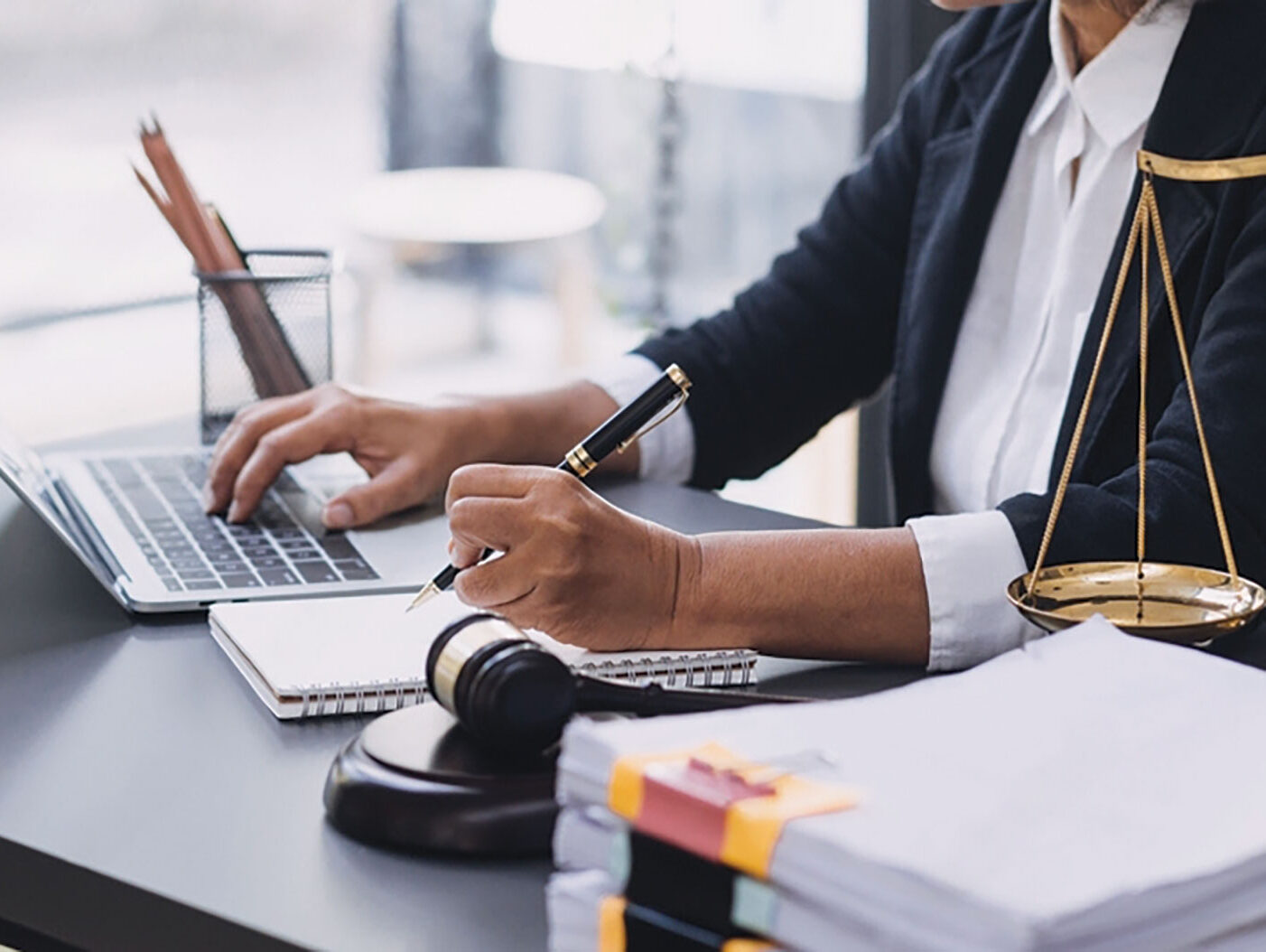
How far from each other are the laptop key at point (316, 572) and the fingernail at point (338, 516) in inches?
3.5

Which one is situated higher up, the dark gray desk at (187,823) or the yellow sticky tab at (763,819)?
the yellow sticky tab at (763,819)

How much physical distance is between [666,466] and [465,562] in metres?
0.55

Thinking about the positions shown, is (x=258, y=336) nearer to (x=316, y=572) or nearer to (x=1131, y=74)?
(x=316, y=572)

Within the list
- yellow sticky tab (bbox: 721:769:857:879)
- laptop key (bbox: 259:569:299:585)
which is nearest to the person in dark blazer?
laptop key (bbox: 259:569:299:585)

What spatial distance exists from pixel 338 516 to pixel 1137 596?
615 millimetres

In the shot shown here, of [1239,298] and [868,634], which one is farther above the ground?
[1239,298]

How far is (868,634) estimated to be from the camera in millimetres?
1041

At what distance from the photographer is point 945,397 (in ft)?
5.36

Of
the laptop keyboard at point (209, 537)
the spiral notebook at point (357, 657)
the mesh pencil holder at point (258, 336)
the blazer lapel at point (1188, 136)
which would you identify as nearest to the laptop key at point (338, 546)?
the laptop keyboard at point (209, 537)

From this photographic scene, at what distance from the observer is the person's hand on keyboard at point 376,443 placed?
1.35 m

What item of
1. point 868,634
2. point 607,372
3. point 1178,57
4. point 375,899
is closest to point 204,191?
point 607,372

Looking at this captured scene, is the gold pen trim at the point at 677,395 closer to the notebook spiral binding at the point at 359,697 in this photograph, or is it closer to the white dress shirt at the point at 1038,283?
the notebook spiral binding at the point at 359,697

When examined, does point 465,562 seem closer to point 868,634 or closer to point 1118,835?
point 868,634

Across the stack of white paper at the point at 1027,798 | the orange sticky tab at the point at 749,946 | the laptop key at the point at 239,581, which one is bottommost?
the laptop key at the point at 239,581
